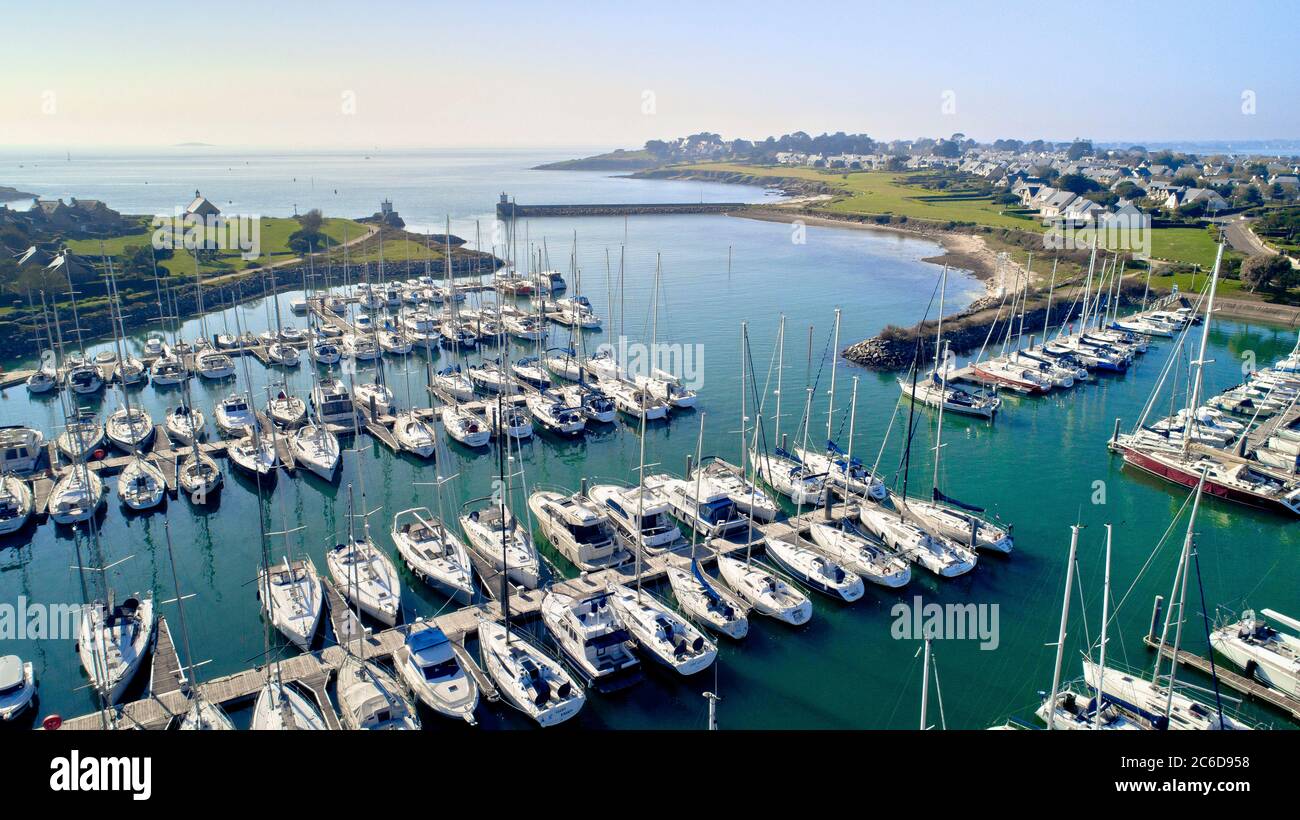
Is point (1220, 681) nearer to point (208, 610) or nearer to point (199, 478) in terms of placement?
point (208, 610)

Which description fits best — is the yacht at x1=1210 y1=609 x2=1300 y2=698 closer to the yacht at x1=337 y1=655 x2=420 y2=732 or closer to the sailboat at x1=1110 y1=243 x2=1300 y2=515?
the sailboat at x1=1110 y1=243 x2=1300 y2=515

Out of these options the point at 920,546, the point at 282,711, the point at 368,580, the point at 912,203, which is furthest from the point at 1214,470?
the point at 912,203

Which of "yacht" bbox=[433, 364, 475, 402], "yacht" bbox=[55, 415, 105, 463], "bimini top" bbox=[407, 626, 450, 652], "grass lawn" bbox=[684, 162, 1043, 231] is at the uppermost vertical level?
"grass lawn" bbox=[684, 162, 1043, 231]

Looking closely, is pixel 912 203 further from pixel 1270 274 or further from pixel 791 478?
pixel 791 478

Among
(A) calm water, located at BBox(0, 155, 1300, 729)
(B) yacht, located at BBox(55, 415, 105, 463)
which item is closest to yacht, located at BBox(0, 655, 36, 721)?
(A) calm water, located at BBox(0, 155, 1300, 729)

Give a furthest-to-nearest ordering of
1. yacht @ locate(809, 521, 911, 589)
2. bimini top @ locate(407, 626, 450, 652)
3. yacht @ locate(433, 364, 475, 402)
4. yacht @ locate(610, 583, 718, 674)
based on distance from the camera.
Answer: yacht @ locate(433, 364, 475, 402) → yacht @ locate(809, 521, 911, 589) → yacht @ locate(610, 583, 718, 674) → bimini top @ locate(407, 626, 450, 652)

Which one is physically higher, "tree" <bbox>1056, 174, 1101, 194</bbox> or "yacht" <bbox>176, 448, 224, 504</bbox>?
"tree" <bbox>1056, 174, 1101, 194</bbox>

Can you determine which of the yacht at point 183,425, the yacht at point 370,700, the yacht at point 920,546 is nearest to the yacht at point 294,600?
the yacht at point 370,700

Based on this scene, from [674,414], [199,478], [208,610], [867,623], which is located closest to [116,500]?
[199,478]
